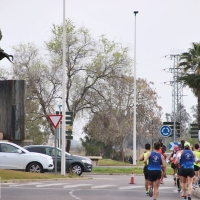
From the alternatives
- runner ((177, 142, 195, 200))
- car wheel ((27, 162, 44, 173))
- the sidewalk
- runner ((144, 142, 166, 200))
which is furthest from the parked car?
runner ((144, 142, 166, 200))

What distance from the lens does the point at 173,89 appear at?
77375 mm

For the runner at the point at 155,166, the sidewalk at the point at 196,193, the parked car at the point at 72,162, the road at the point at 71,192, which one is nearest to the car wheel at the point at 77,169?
the parked car at the point at 72,162

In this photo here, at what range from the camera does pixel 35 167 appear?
35.9 metres

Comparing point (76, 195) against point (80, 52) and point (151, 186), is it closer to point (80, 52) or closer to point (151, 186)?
point (151, 186)

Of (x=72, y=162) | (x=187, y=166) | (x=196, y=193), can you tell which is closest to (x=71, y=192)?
(x=196, y=193)

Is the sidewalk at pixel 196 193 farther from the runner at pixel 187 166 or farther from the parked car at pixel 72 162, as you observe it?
Answer: the parked car at pixel 72 162

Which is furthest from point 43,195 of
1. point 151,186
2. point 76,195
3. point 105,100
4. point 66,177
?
point 105,100

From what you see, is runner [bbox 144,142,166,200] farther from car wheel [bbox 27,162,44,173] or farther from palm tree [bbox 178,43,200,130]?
palm tree [bbox 178,43,200,130]

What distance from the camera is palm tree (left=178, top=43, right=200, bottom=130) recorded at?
177 feet

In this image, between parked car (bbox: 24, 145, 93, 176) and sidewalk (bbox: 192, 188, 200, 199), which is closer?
sidewalk (bbox: 192, 188, 200, 199)

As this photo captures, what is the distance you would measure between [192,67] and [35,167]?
2496 cm

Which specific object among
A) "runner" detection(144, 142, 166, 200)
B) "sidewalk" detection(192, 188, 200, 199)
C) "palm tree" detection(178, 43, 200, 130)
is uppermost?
"palm tree" detection(178, 43, 200, 130)

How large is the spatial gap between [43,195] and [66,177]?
440 inches

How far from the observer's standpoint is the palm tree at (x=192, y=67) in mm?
54094
